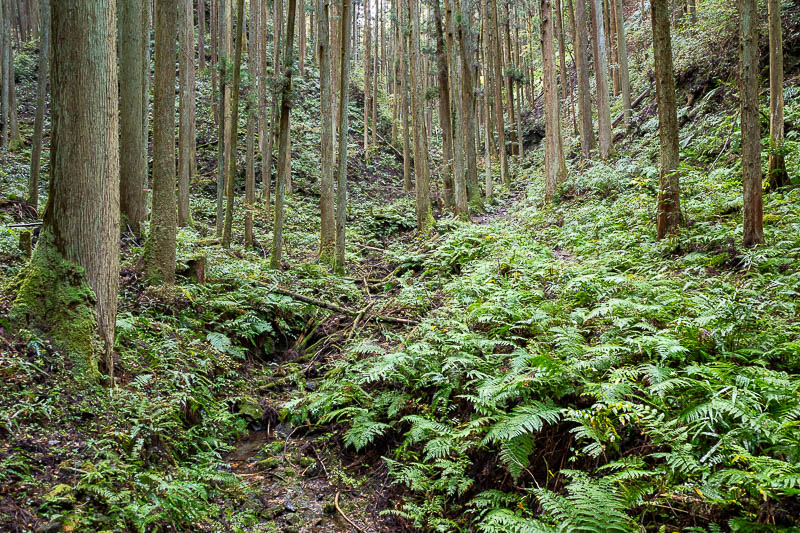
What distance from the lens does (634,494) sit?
257 cm

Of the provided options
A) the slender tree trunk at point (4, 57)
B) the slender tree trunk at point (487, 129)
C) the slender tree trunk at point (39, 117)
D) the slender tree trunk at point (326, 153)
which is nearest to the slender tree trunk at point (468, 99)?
the slender tree trunk at point (487, 129)

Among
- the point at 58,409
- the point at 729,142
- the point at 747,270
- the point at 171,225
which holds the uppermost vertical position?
the point at 729,142

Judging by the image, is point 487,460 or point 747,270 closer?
point 487,460

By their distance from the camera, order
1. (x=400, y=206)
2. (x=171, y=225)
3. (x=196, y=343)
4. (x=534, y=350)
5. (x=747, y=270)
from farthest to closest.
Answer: (x=400, y=206) < (x=171, y=225) < (x=196, y=343) < (x=747, y=270) < (x=534, y=350)

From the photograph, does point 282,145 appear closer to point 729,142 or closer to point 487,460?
point 487,460

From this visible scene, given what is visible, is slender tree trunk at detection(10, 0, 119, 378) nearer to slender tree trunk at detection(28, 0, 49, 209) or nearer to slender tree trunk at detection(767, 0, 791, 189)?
slender tree trunk at detection(28, 0, 49, 209)

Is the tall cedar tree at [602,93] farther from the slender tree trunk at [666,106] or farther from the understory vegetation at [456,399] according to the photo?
the slender tree trunk at [666,106]

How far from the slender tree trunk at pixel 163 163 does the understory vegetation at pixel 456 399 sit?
0.43 metres

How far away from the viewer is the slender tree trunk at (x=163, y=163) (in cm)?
644

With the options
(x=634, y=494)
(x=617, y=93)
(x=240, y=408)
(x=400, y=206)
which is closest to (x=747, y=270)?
(x=634, y=494)

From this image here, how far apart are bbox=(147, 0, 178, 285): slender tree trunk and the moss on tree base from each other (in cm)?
262

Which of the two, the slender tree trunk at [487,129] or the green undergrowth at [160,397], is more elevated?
the slender tree trunk at [487,129]

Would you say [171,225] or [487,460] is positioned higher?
[171,225]

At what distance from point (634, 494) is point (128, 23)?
31.6ft
